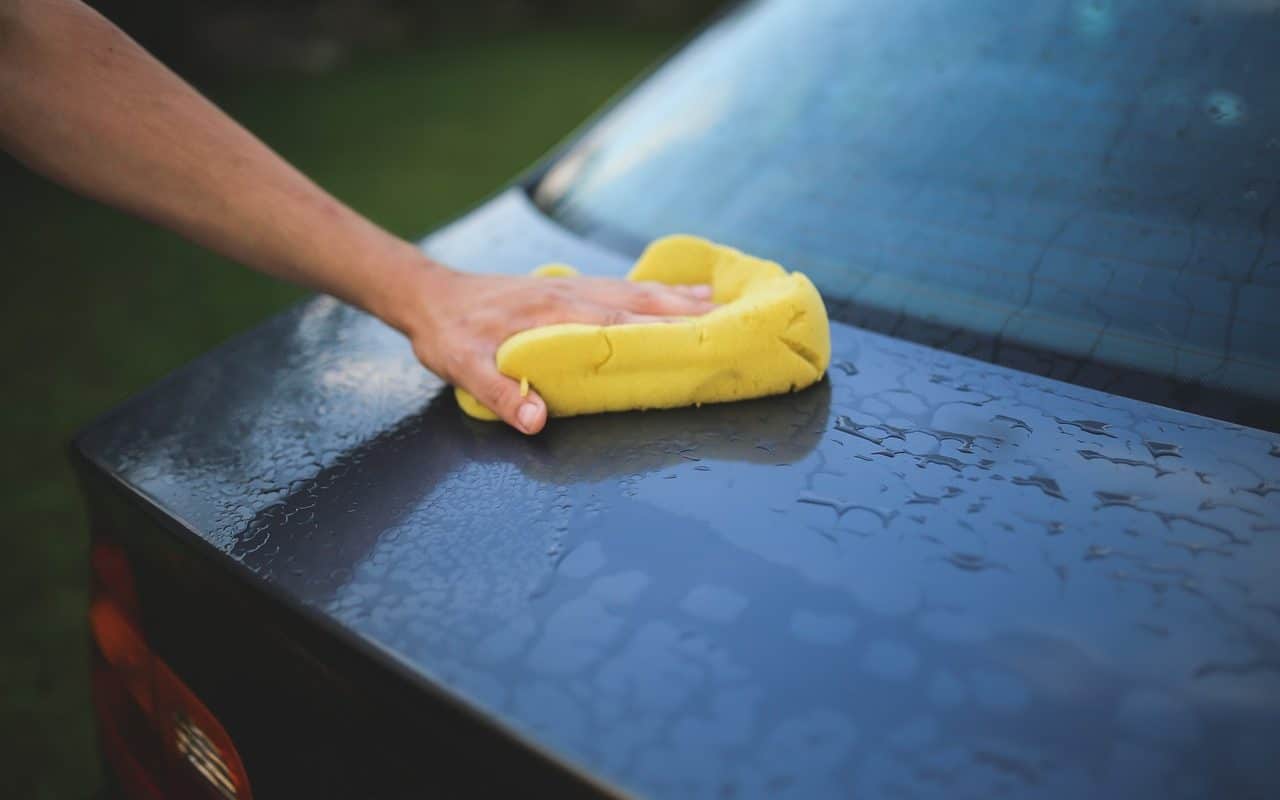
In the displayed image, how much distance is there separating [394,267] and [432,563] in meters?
0.50

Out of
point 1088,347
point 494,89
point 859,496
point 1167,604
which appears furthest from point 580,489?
point 494,89

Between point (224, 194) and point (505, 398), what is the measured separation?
1.61 feet

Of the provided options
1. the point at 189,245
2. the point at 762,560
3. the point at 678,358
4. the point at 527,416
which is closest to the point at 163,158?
the point at 527,416

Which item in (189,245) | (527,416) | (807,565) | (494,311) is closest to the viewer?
(807,565)

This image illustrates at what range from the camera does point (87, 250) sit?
4504 millimetres

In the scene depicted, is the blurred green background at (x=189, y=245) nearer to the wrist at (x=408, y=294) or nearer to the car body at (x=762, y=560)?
the car body at (x=762, y=560)

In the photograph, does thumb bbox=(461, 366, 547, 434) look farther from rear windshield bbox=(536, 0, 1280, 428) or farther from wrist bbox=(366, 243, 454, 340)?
rear windshield bbox=(536, 0, 1280, 428)

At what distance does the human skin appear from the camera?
1106mm

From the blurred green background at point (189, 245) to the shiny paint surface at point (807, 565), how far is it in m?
1.43

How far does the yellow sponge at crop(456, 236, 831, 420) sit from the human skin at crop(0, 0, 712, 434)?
0.23ft

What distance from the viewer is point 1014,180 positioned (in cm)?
123

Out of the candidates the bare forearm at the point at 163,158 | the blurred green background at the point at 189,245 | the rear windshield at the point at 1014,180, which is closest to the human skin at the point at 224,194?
the bare forearm at the point at 163,158

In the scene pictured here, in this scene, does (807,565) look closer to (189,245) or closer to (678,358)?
(678,358)

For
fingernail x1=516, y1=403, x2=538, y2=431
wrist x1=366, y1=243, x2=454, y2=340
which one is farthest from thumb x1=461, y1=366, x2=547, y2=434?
wrist x1=366, y1=243, x2=454, y2=340
